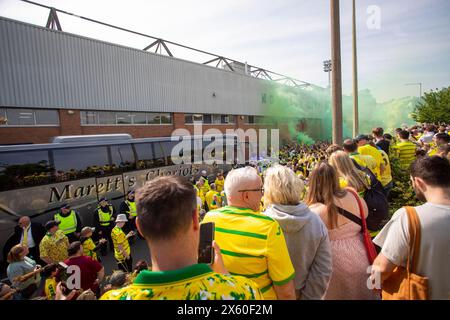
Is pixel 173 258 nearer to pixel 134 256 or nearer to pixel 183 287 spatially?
pixel 183 287

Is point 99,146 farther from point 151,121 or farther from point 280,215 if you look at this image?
point 151,121

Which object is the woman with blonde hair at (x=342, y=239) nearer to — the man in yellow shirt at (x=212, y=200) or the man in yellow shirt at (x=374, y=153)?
the man in yellow shirt at (x=374, y=153)

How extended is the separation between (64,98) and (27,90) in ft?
5.60

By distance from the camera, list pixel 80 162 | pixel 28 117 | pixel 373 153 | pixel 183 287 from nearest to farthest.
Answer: pixel 183 287
pixel 373 153
pixel 80 162
pixel 28 117

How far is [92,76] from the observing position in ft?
53.9

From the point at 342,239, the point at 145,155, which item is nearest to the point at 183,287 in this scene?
A: the point at 342,239

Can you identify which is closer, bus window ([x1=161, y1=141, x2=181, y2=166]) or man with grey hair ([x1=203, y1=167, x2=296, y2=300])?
man with grey hair ([x1=203, y1=167, x2=296, y2=300])

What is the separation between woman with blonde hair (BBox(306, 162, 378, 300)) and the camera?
2.32 meters

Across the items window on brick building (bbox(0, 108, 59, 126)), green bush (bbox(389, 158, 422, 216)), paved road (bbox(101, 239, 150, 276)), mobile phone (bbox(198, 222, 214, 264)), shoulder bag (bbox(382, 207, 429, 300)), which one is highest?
window on brick building (bbox(0, 108, 59, 126))

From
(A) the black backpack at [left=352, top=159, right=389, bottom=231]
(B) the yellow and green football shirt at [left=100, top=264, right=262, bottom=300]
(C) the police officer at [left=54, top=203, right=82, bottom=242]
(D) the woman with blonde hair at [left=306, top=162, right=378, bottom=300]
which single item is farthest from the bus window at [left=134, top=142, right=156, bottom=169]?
(B) the yellow and green football shirt at [left=100, top=264, right=262, bottom=300]

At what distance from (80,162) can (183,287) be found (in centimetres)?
870

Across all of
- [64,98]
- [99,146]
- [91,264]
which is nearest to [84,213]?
[99,146]

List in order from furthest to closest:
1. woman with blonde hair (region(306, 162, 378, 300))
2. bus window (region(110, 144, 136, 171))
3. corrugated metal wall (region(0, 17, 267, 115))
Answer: corrugated metal wall (region(0, 17, 267, 115)) < bus window (region(110, 144, 136, 171)) < woman with blonde hair (region(306, 162, 378, 300))

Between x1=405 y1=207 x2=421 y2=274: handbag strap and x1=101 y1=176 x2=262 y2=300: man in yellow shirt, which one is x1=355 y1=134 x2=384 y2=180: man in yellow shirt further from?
x1=101 y1=176 x2=262 y2=300: man in yellow shirt
